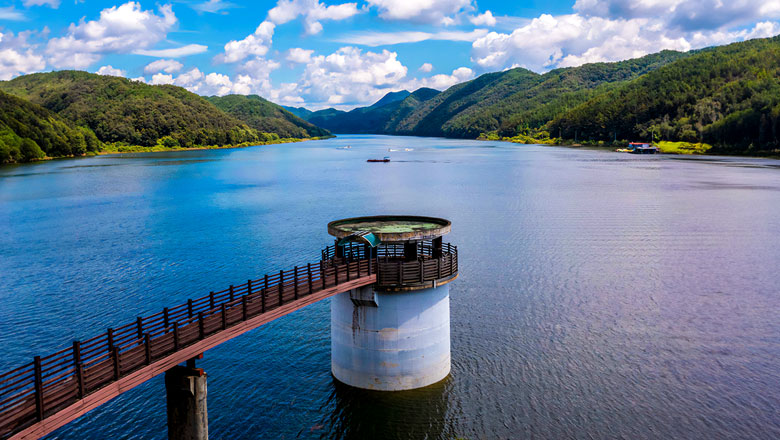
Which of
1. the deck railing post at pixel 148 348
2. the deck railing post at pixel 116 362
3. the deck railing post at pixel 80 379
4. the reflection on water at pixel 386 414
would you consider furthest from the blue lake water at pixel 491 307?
the deck railing post at pixel 80 379

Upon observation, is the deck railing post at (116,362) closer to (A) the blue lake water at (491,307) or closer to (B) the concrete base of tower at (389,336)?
(A) the blue lake water at (491,307)

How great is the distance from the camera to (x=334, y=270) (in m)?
22.5

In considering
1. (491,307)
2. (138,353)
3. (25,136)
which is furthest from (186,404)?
(25,136)

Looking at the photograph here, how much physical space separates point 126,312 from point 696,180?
354 ft

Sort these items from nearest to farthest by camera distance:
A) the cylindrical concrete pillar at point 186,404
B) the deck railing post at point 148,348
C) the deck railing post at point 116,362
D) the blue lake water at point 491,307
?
the deck railing post at point 116,362, the deck railing post at point 148,348, the cylindrical concrete pillar at point 186,404, the blue lake water at point 491,307

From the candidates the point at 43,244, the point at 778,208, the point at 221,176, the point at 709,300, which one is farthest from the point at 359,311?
the point at 221,176

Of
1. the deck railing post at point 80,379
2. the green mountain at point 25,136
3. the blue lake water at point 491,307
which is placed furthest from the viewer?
the green mountain at point 25,136

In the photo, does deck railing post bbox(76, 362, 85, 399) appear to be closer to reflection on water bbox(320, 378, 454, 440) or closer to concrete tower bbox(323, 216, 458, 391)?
reflection on water bbox(320, 378, 454, 440)

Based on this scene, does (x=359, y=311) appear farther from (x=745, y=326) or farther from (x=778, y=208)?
(x=778, y=208)

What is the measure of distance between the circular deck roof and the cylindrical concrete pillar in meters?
9.01

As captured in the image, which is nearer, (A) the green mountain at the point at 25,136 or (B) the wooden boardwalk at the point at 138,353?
(B) the wooden boardwalk at the point at 138,353

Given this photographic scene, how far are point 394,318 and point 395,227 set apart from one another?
5233mm

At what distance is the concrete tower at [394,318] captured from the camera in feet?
75.5

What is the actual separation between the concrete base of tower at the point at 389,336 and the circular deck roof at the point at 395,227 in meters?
2.31
